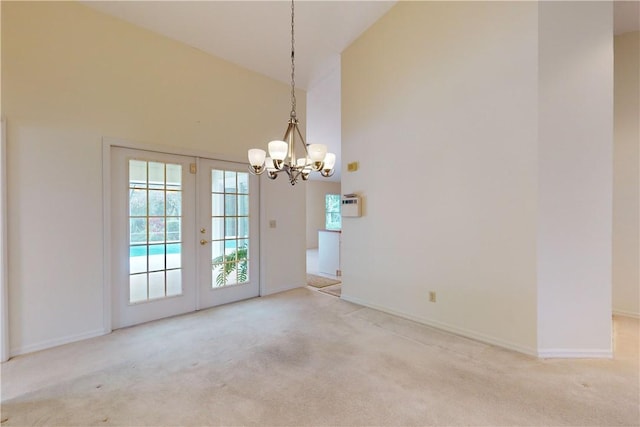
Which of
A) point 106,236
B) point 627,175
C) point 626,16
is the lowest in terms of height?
point 106,236

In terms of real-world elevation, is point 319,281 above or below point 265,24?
below

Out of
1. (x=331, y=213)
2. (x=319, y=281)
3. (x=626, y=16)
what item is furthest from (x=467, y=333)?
(x=331, y=213)

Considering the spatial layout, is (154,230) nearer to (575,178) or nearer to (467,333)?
(467,333)

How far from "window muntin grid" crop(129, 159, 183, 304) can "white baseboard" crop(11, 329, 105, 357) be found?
43 cm

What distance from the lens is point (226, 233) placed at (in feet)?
13.3

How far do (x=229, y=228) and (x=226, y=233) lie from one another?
0.08m

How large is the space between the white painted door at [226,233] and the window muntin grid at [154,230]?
0.29 m

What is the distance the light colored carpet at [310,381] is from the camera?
178 cm

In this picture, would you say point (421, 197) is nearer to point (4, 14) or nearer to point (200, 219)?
point (200, 219)

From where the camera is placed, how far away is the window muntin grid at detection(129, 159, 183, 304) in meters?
3.27

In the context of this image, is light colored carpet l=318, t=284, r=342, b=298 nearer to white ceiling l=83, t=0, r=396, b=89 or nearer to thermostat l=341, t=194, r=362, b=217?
thermostat l=341, t=194, r=362, b=217

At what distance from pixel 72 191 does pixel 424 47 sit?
4.12 meters

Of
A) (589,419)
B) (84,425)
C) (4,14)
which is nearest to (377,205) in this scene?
(589,419)

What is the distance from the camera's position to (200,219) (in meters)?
3.76
